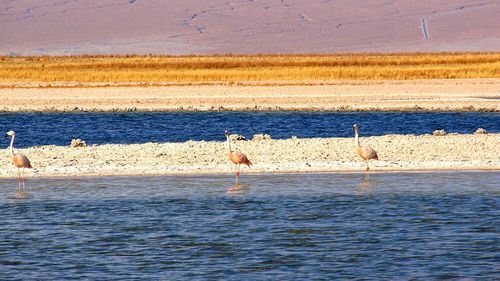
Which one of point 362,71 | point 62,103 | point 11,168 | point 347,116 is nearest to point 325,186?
point 11,168

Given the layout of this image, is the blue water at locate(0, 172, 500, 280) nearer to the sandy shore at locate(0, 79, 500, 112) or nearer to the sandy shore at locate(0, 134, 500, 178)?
the sandy shore at locate(0, 134, 500, 178)

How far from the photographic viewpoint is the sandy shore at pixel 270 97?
43531 mm

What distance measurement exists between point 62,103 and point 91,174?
79.4 feet

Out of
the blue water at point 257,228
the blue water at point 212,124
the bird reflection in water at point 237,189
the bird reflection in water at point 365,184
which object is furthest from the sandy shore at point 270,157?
the blue water at point 212,124

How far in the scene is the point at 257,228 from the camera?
16.2 meters

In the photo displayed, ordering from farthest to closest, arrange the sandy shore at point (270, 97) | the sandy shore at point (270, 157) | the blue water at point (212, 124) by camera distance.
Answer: the sandy shore at point (270, 97) → the blue water at point (212, 124) → the sandy shore at point (270, 157)

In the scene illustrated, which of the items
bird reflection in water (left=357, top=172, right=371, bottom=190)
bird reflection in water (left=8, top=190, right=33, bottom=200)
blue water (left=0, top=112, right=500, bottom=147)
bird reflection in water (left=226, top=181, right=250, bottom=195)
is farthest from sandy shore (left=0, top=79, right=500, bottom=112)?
bird reflection in water (left=8, top=190, right=33, bottom=200)

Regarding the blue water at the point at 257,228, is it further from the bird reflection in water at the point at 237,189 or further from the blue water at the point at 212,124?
the blue water at the point at 212,124

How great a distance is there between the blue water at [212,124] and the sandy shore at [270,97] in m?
2.08

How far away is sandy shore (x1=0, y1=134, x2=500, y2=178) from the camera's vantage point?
22.6 meters

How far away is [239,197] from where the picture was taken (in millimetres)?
19109

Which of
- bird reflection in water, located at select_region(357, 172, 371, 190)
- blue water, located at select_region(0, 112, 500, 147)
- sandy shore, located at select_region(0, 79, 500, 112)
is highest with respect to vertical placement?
sandy shore, located at select_region(0, 79, 500, 112)

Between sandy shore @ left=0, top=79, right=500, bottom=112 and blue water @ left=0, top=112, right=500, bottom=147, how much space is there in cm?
208

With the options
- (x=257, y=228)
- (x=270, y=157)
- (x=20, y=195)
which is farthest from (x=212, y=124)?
(x=257, y=228)
